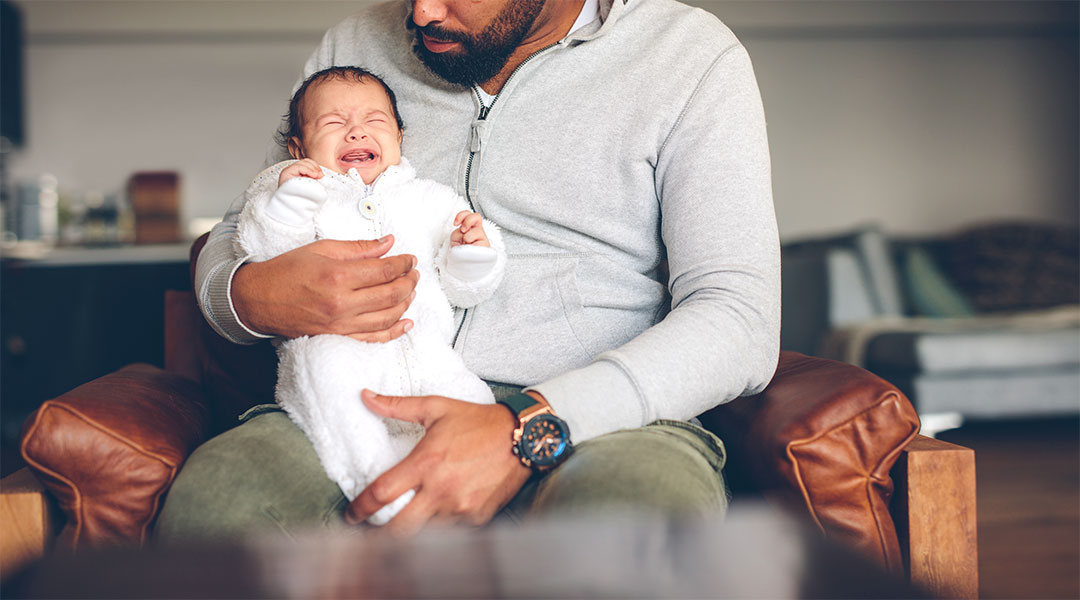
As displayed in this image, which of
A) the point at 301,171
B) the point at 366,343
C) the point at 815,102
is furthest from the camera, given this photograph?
the point at 815,102

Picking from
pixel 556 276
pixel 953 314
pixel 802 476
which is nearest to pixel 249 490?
pixel 556 276

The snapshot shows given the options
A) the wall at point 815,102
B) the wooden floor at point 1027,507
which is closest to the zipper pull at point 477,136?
the wooden floor at point 1027,507

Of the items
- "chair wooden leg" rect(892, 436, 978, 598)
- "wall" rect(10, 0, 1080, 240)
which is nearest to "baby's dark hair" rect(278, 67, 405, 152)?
"chair wooden leg" rect(892, 436, 978, 598)

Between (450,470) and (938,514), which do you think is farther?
(938,514)

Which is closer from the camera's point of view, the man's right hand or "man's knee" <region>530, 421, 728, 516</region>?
"man's knee" <region>530, 421, 728, 516</region>

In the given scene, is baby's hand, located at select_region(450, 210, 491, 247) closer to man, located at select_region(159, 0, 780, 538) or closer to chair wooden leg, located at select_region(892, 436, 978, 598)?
man, located at select_region(159, 0, 780, 538)

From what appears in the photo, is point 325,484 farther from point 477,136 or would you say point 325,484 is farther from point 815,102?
point 815,102

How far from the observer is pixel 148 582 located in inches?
24.0

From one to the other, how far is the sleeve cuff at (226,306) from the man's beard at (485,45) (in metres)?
0.48

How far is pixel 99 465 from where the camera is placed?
1032mm

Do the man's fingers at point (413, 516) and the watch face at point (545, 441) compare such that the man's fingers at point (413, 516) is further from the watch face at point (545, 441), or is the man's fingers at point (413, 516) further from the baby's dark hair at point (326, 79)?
the baby's dark hair at point (326, 79)

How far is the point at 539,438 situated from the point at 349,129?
2.15 ft

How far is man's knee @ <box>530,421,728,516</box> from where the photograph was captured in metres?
0.90

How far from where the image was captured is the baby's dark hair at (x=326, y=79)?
1.41m
